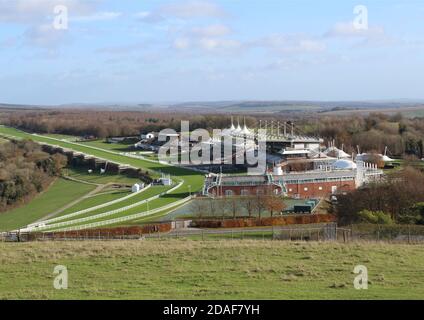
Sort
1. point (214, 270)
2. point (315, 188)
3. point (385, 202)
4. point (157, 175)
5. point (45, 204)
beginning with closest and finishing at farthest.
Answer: point (214, 270), point (385, 202), point (315, 188), point (45, 204), point (157, 175)

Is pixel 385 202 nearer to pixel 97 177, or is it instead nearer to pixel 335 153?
pixel 335 153

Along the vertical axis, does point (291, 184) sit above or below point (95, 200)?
above

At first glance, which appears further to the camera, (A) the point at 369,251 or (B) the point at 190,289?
(A) the point at 369,251

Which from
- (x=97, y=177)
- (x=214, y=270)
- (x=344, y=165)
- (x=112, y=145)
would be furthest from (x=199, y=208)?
(x=112, y=145)

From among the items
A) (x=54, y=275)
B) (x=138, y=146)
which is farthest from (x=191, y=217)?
(x=138, y=146)
